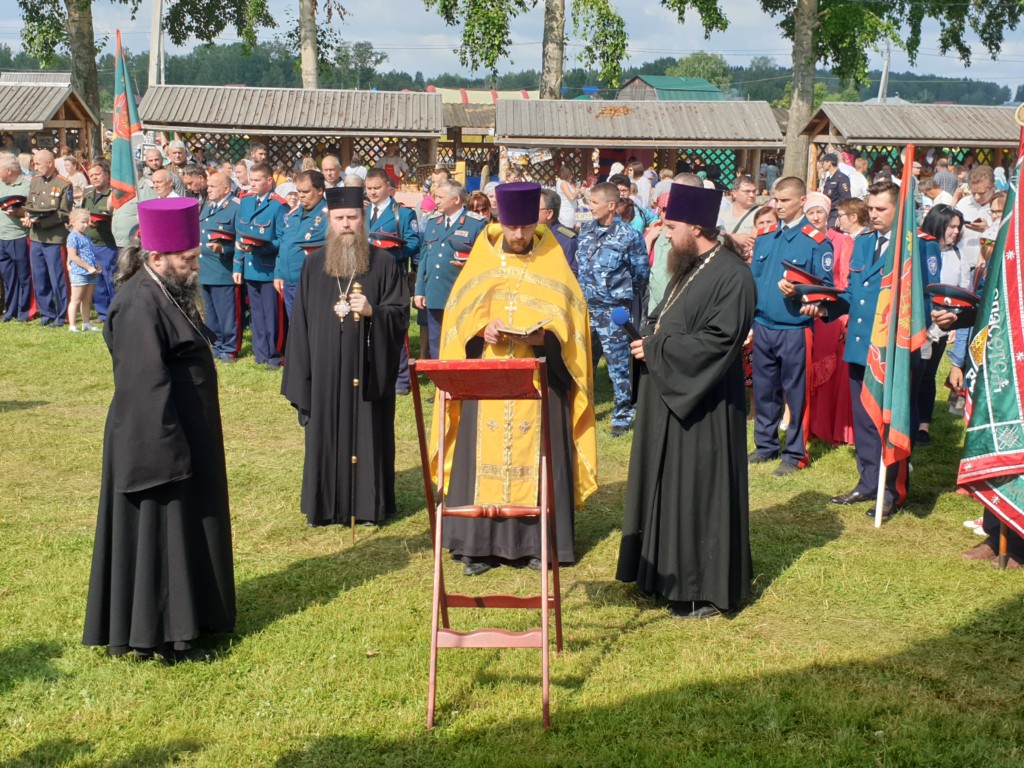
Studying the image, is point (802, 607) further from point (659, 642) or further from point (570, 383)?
point (570, 383)

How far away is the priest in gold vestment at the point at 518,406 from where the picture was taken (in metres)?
6.64

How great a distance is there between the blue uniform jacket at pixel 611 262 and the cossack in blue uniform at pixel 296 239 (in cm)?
270

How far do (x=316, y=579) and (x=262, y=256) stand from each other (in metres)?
6.50

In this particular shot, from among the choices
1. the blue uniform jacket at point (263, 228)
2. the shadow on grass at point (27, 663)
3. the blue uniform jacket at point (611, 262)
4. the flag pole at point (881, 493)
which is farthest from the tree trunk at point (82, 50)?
the flag pole at point (881, 493)

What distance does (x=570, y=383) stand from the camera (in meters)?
6.72

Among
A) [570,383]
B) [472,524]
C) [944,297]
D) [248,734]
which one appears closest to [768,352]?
[944,297]

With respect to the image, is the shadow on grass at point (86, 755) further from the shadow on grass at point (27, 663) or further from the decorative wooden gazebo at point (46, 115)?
the decorative wooden gazebo at point (46, 115)

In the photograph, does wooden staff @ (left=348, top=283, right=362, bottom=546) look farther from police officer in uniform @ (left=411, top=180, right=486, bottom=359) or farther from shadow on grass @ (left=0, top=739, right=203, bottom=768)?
police officer in uniform @ (left=411, top=180, right=486, bottom=359)

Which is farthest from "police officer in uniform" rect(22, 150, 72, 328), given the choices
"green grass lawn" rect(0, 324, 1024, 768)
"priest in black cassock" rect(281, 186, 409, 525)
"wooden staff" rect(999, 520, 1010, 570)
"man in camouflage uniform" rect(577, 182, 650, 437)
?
"wooden staff" rect(999, 520, 1010, 570)

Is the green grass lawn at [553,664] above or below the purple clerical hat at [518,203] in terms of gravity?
below

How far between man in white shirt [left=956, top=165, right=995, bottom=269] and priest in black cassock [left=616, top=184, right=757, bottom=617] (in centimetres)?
546

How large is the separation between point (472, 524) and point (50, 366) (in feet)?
25.9

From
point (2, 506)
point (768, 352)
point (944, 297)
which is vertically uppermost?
point (944, 297)

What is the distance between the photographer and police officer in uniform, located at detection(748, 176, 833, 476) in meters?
8.48
